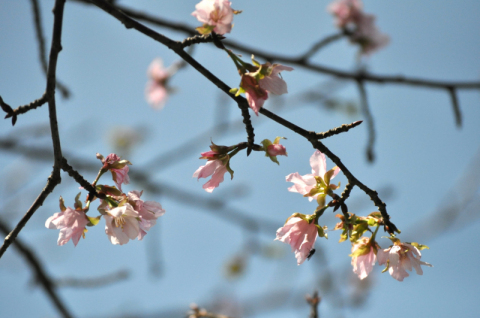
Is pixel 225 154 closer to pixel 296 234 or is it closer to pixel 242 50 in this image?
pixel 296 234

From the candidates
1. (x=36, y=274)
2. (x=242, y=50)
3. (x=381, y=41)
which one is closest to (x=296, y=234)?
(x=242, y=50)

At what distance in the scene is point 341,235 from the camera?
140cm

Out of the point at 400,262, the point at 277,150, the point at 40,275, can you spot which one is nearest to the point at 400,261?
the point at 400,262

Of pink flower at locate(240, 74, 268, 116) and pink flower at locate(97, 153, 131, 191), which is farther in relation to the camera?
pink flower at locate(97, 153, 131, 191)

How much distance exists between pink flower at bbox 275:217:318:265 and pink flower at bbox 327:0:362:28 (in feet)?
9.25

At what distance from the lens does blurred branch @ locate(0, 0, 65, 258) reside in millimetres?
1230

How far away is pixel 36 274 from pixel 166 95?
7.45ft

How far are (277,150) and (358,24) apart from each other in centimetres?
285

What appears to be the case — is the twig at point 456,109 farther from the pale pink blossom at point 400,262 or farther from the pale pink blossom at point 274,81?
the pale pink blossom at point 274,81

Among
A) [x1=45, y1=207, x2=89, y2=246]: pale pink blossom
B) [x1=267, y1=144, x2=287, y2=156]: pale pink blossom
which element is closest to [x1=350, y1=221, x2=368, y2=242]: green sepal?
[x1=267, y1=144, x2=287, y2=156]: pale pink blossom

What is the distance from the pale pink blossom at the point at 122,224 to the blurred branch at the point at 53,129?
0.20 metres

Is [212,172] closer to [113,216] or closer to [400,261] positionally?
[113,216]

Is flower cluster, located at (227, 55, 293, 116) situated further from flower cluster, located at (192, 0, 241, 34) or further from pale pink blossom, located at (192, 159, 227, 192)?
pale pink blossom, located at (192, 159, 227, 192)

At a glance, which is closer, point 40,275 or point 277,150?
point 277,150
